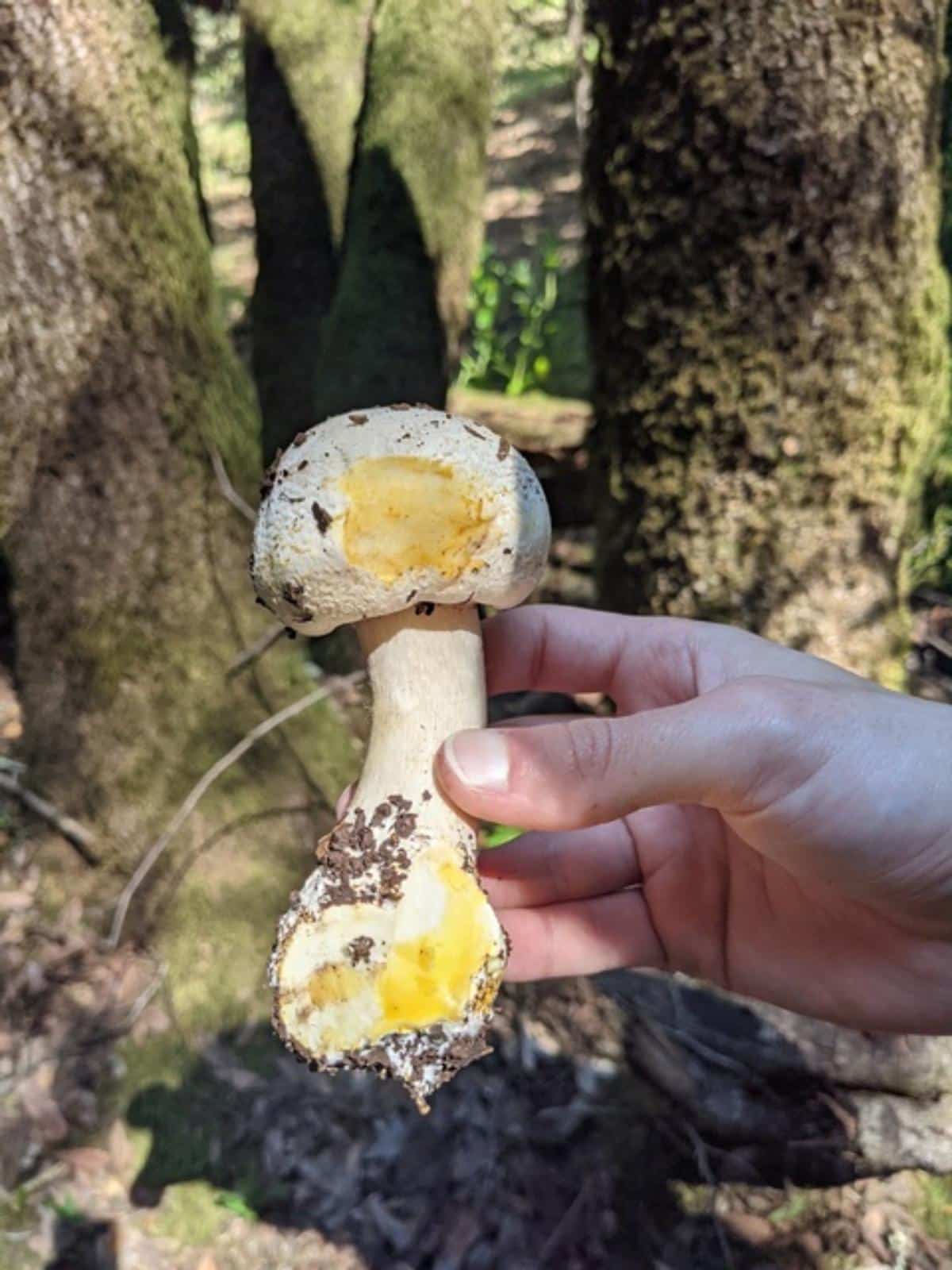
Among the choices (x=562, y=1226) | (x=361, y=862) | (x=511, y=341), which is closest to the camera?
(x=361, y=862)

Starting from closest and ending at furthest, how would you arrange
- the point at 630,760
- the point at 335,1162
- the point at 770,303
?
1. the point at 630,760
2. the point at 770,303
3. the point at 335,1162

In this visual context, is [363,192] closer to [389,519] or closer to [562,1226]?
[389,519]

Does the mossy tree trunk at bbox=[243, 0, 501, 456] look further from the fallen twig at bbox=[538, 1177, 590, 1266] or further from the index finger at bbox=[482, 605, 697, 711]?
the fallen twig at bbox=[538, 1177, 590, 1266]

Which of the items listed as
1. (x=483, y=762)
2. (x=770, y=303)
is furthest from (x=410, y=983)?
(x=770, y=303)

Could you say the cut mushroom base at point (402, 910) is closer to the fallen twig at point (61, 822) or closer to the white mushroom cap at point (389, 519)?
the white mushroom cap at point (389, 519)

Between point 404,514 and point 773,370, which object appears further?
point 773,370

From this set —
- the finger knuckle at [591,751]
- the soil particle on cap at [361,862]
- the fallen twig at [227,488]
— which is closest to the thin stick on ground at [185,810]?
the fallen twig at [227,488]
